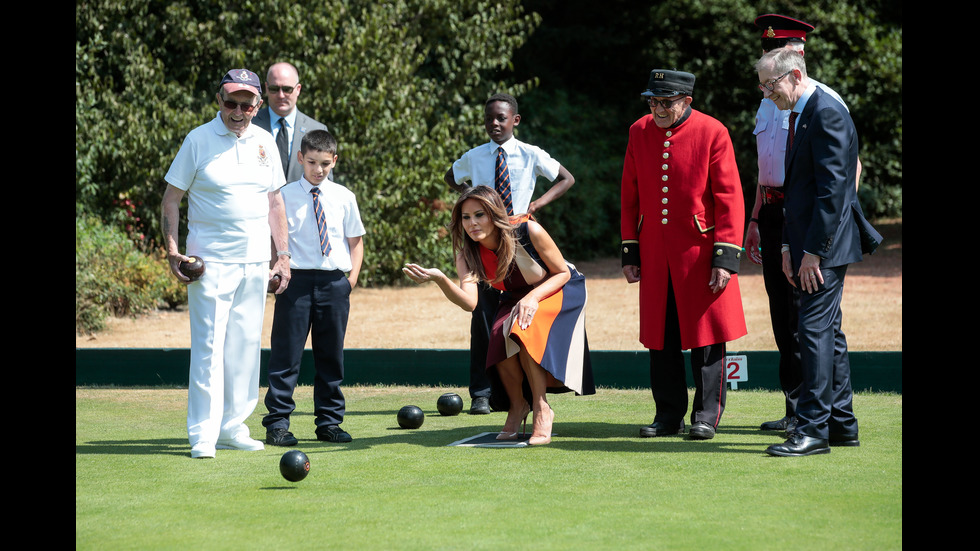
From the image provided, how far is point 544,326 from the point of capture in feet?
18.3

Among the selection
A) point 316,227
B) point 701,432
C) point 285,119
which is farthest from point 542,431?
point 285,119

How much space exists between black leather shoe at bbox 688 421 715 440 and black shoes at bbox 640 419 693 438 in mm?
199

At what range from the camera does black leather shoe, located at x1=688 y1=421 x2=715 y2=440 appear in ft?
18.1

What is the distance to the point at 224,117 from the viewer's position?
538cm

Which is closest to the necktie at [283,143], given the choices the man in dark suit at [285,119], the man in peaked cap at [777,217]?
the man in dark suit at [285,119]

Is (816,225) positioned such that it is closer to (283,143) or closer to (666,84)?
(666,84)

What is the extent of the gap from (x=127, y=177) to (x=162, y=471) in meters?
9.35

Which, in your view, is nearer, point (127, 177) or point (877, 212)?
point (127, 177)

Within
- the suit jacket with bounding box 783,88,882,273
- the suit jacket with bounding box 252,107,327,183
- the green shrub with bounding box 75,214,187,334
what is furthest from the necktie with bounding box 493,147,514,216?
the green shrub with bounding box 75,214,187,334

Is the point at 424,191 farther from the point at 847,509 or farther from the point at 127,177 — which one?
the point at 847,509

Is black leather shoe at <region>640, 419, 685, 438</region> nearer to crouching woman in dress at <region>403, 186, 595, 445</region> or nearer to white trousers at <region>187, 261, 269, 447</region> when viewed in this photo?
crouching woman in dress at <region>403, 186, 595, 445</region>

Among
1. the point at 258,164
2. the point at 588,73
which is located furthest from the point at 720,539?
the point at 588,73

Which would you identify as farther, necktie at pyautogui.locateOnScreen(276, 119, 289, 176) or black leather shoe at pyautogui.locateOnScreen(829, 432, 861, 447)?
necktie at pyautogui.locateOnScreen(276, 119, 289, 176)

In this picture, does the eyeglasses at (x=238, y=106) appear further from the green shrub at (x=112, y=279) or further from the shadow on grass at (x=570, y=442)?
the green shrub at (x=112, y=279)
